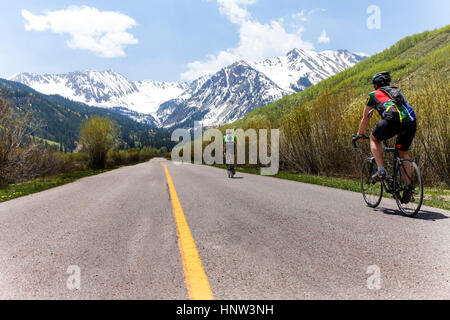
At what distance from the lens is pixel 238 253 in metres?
2.71

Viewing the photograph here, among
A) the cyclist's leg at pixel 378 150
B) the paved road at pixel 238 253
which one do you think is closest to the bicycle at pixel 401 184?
the cyclist's leg at pixel 378 150

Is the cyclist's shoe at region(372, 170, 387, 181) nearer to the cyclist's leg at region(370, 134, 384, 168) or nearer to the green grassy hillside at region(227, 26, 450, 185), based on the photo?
the cyclist's leg at region(370, 134, 384, 168)

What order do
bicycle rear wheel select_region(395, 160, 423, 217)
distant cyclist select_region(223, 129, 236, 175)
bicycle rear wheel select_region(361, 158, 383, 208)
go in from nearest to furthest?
bicycle rear wheel select_region(395, 160, 423, 217), bicycle rear wheel select_region(361, 158, 383, 208), distant cyclist select_region(223, 129, 236, 175)

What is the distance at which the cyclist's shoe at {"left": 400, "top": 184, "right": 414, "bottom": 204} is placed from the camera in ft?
13.6

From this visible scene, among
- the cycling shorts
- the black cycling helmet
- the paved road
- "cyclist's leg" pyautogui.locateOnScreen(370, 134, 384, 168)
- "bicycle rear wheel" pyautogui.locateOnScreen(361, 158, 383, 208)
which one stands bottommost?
the paved road

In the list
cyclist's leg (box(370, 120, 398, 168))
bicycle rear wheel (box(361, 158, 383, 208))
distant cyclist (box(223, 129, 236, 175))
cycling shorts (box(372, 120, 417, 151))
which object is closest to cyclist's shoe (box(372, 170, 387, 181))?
cyclist's leg (box(370, 120, 398, 168))

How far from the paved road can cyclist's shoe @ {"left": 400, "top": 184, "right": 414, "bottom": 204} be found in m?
0.33

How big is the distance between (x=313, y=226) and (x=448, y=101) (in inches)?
289

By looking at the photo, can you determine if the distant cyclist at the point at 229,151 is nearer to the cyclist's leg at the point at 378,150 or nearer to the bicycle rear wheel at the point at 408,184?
the cyclist's leg at the point at 378,150

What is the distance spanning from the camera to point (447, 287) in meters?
1.93

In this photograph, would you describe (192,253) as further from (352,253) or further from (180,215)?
(180,215)

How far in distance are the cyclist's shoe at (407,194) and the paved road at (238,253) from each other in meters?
0.33
